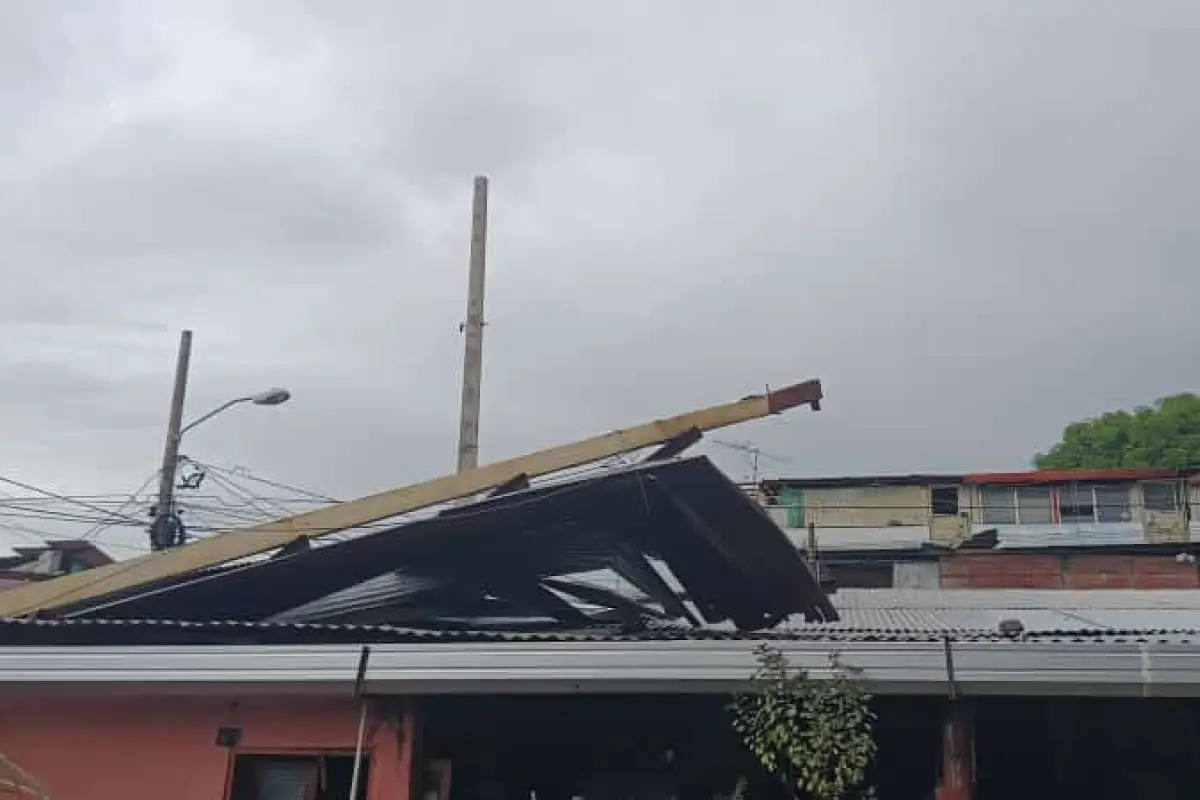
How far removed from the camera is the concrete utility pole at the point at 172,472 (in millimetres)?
13297

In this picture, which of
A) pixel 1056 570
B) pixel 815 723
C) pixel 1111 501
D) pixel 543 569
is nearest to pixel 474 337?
pixel 543 569

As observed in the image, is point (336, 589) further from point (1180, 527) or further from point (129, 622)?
point (1180, 527)

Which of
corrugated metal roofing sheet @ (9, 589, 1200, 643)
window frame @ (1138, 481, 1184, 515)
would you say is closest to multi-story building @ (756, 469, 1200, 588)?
window frame @ (1138, 481, 1184, 515)

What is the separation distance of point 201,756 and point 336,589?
4.67 ft

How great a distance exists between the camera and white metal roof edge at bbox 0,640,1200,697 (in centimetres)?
408

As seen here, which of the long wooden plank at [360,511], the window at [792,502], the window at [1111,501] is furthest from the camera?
the window at [792,502]

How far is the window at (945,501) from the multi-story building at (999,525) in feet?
0.09

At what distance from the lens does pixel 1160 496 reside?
90.6 feet

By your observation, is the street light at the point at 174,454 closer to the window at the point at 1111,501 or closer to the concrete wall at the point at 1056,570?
the concrete wall at the point at 1056,570

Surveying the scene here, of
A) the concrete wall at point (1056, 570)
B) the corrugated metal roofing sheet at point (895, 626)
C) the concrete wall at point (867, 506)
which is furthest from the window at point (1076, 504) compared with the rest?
the corrugated metal roofing sheet at point (895, 626)

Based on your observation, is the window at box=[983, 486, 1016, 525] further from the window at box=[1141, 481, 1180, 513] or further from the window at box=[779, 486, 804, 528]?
the window at box=[779, 486, 804, 528]

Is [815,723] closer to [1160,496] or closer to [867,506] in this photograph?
[867,506]

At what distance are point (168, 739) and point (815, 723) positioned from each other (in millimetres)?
3136

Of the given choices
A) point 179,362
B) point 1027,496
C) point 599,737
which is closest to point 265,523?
point 599,737
